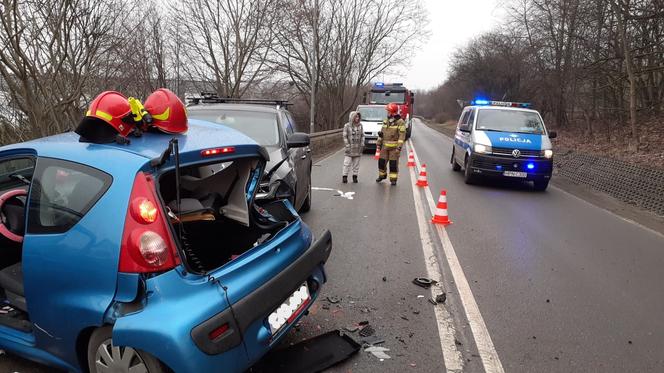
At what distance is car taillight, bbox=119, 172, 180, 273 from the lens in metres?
2.15

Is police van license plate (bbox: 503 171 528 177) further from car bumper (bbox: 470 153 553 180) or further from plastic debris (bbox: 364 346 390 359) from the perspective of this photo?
plastic debris (bbox: 364 346 390 359)

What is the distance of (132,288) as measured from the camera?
214 cm

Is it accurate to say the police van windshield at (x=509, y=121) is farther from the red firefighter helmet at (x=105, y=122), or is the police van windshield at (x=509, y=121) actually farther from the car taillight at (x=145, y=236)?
the car taillight at (x=145, y=236)

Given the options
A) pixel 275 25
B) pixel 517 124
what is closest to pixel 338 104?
pixel 275 25

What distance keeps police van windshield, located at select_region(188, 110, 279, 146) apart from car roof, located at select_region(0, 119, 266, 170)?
3136 millimetres

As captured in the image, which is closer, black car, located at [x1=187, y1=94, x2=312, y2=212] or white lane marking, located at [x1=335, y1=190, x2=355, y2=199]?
black car, located at [x1=187, y1=94, x2=312, y2=212]

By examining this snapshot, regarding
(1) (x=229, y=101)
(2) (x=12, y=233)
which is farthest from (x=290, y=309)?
(1) (x=229, y=101)

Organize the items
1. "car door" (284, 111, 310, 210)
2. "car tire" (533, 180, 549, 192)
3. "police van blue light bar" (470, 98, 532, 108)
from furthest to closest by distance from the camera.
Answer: "police van blue light bar" (470, 98, 532, 108) → "car tire" (533, 180, 549, 192) → "car door" (284, 111, 310, 210)

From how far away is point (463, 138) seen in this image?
12188mm

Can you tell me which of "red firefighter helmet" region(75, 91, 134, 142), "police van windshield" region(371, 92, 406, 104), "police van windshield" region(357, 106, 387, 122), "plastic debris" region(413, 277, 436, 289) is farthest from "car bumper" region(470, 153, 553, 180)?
"police van windshield" region(371, 92, 406, 104)

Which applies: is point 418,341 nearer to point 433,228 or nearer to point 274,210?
point 274,210

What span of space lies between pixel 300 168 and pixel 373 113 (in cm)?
1561

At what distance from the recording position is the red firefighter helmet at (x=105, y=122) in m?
2.50

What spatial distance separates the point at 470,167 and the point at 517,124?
5.47 feet
